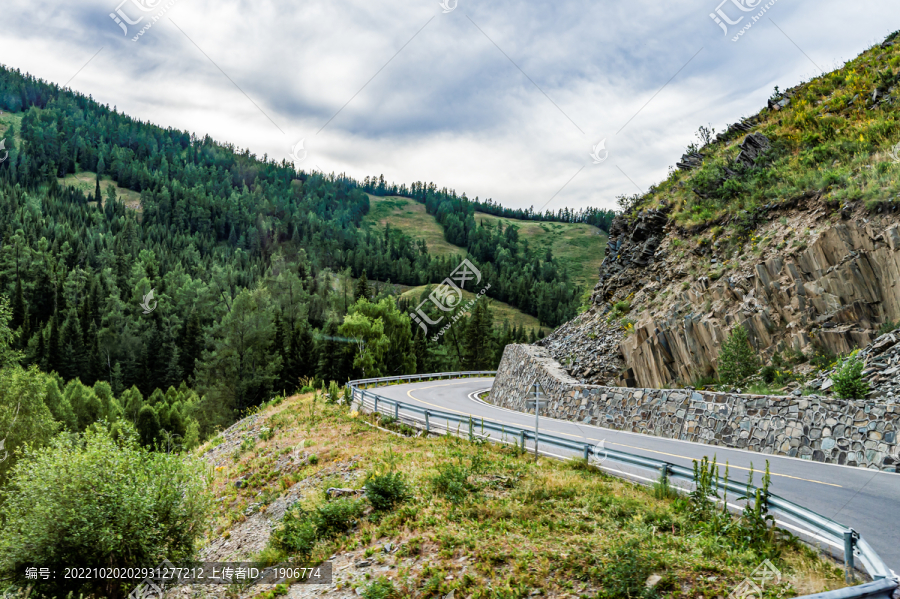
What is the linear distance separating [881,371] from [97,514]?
57.3 ft

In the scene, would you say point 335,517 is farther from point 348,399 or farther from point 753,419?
point 348,399

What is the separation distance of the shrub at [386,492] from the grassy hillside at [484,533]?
3 cm

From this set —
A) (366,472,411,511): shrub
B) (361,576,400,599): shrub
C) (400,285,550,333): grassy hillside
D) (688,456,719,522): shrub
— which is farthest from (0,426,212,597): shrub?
(400,285,550,333): grassy hillside

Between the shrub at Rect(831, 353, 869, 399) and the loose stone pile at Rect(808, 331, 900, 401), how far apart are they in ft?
0.62

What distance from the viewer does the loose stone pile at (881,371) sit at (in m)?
12.8

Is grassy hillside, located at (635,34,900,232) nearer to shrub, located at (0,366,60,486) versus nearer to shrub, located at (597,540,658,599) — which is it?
shrub, located at (597,540,658,599)

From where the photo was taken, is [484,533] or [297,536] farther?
[297,536]

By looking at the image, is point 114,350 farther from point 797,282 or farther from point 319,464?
point 797,282

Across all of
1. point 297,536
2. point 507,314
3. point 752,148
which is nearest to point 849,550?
point 297,536

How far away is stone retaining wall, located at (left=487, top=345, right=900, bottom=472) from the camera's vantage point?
470 inches

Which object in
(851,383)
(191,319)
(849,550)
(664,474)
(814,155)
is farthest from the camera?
(191,319)

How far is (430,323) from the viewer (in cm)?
8062

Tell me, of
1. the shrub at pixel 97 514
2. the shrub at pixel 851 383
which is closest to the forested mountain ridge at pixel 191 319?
the shrub at pixel 97 514

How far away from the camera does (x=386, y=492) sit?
36.7ft
